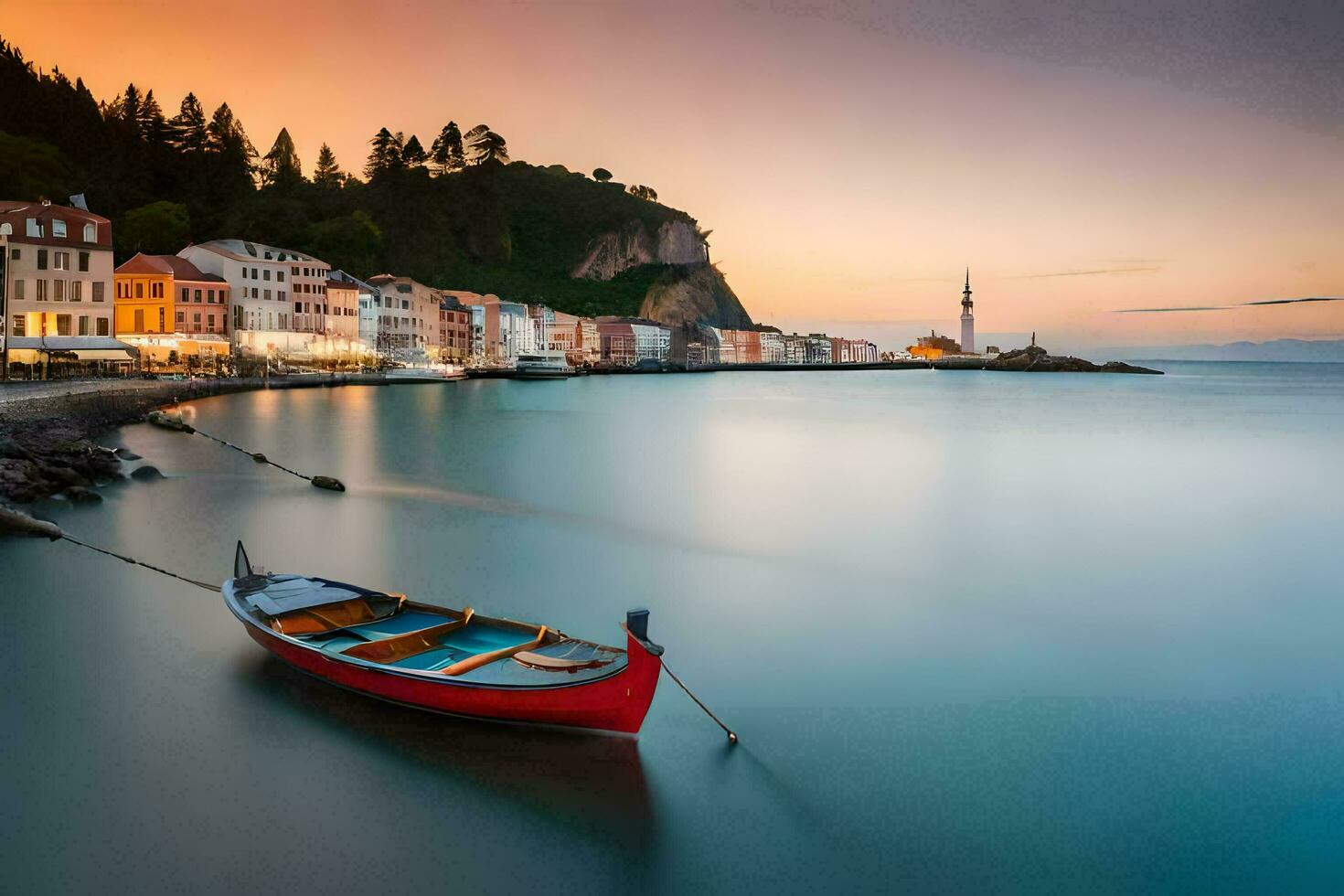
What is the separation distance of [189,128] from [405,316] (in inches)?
1429

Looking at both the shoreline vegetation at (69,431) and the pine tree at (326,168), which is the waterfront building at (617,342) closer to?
the pine tree at (326,168)

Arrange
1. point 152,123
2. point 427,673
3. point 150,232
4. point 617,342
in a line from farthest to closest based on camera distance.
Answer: point 617,342
point 152,123
point 150,232
point 427,673

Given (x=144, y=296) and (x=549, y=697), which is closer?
(x=549, y=697)

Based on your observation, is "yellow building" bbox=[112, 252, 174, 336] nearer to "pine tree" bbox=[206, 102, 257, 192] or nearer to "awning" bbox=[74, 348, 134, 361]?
"awning" bbox=[74, 348, 134, 361]

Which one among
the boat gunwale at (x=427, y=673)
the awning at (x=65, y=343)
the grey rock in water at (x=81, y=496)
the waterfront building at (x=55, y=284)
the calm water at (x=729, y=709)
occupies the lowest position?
the calm water at (x=729, y=709)

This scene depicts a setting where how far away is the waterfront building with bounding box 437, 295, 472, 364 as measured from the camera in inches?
4013

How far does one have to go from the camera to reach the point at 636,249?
558 feet

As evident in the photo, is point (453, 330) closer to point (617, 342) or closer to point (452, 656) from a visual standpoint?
point (617, 342)

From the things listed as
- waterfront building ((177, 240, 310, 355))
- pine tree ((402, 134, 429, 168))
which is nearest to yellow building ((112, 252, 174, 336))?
waterfront building ((177, 240, 310, 355))

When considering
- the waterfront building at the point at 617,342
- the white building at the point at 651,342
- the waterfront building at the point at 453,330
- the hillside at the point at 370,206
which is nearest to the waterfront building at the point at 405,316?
the waterfront building at the point at 453,330

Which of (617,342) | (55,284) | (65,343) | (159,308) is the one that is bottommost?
(65,343)

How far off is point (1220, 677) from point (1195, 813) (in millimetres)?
4333

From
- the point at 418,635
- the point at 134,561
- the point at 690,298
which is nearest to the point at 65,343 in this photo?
the point at 134,561

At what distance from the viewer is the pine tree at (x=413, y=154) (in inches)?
5605
